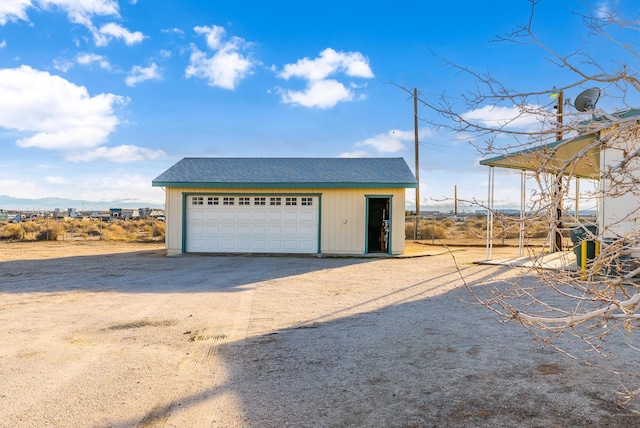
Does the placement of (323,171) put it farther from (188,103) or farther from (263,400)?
(263,400)

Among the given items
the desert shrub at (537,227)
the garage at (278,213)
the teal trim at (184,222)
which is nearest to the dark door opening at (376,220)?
the garage at (278,213)

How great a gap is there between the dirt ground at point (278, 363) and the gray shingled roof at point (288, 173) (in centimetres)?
800

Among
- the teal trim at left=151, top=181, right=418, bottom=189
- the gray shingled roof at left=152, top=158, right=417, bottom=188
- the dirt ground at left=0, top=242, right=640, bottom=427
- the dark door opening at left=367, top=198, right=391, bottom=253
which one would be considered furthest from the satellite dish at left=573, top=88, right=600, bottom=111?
the dark door opening at left=367, top=198, right=391, bottom=253

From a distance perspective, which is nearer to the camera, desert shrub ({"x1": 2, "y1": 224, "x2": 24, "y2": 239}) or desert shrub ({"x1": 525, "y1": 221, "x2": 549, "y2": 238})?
desert shrub ({"x1": 525, "y1": 221, "x2": 549, "y2": 238})

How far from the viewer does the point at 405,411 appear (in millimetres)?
4070

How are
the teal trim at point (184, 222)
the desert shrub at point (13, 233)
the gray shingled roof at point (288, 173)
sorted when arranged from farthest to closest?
1. the desert shrub at point (13, 233)
2. the teal trim at point (184, 222)
3. the gray shingled roof at point (288, 173)

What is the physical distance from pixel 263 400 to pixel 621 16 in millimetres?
3905

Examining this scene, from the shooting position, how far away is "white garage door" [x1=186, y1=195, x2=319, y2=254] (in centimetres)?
1817

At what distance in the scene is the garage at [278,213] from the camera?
17.9m

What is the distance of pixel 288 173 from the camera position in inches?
755

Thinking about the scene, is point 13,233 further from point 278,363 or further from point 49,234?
point 278,363

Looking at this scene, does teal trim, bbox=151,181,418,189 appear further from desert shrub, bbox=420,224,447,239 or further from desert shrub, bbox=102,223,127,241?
desert shrub, bbox=420,224,447,239

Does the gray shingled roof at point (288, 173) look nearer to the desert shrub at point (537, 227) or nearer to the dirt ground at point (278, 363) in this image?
the dirt ground at point (278, 363)

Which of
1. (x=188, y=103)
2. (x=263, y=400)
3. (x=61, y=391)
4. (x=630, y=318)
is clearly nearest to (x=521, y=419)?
(x=630, y=318)
